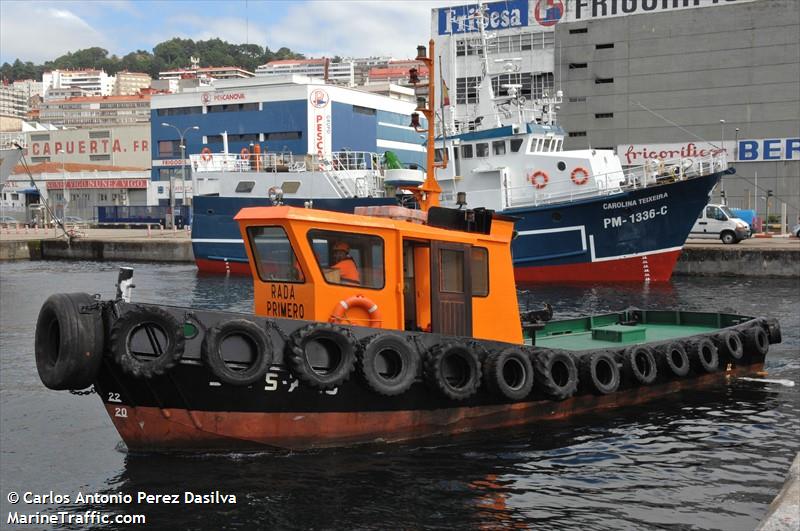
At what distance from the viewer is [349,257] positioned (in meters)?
9.86

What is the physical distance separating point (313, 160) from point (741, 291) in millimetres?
18831

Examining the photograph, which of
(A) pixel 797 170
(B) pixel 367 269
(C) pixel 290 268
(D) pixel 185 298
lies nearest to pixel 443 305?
(B) pixel 367 269

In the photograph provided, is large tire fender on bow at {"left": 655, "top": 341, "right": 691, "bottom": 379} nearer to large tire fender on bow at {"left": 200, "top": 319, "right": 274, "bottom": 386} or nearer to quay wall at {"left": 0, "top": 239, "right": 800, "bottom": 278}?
large tire fender on bow at {"left": 200, "top": 319, "right": 274, "bottom": 386}

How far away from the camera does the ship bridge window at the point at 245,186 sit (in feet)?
119

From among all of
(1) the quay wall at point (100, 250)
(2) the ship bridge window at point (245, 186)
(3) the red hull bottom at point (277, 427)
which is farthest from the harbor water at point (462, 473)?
(1) the quay wall at point (100, 250)

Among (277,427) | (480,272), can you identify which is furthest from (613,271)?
(277,427)

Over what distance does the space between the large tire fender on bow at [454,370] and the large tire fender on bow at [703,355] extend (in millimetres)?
4614

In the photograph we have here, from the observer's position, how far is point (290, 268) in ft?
32.2

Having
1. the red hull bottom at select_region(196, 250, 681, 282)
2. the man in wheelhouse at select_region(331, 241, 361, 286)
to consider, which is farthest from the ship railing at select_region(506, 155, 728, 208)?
the man in wheelhouse at select_region(331, 241, 361, 286)

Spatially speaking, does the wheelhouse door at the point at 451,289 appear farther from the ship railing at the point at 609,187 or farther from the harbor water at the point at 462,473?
the ship railing at the point at 609,187

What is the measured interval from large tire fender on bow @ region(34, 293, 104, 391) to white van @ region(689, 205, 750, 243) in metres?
31.8

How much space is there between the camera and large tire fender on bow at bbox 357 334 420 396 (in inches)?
372

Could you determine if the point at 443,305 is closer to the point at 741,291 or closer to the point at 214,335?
the point at 214,335

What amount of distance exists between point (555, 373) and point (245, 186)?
2692cm
